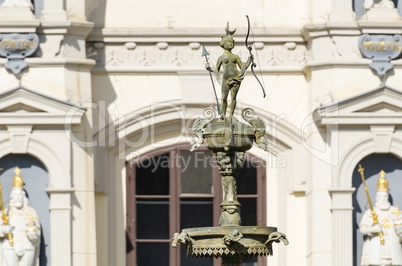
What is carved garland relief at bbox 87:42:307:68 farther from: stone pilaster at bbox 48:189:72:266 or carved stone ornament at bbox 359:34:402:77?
stone pilaster at bbox 48:189:72:266

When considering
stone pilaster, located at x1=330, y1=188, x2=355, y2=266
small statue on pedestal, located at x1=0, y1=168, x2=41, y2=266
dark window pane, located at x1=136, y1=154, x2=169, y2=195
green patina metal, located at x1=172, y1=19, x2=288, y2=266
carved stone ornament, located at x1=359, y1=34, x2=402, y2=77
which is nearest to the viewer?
green patina metal, located at x1=172, y1=19, x2=288, y2=266

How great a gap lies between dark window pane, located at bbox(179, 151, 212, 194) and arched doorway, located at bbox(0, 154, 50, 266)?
1825 mm

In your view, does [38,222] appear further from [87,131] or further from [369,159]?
[369,159]

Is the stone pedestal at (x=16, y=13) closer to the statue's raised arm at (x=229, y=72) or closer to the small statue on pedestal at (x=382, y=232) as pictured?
the small statue on pedestal at (x=382, y=232)

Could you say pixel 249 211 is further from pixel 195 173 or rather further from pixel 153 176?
pixel 153 176

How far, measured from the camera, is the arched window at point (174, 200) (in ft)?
90.0

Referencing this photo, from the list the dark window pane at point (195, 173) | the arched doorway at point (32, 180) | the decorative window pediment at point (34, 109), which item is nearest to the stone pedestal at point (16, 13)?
the decorative window pediment at point (34, 109)

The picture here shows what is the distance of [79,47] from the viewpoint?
88.7 feet

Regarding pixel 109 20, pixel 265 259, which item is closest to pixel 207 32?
pixel 109 20

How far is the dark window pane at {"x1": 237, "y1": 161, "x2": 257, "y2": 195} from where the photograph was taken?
27562 mm

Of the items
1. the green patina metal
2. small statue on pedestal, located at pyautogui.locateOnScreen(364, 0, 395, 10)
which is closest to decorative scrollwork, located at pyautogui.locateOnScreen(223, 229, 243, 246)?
the green patina metal

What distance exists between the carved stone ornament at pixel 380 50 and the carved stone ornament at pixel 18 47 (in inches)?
158

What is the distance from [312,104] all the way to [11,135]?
3741mm

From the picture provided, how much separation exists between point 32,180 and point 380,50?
4.55 m
